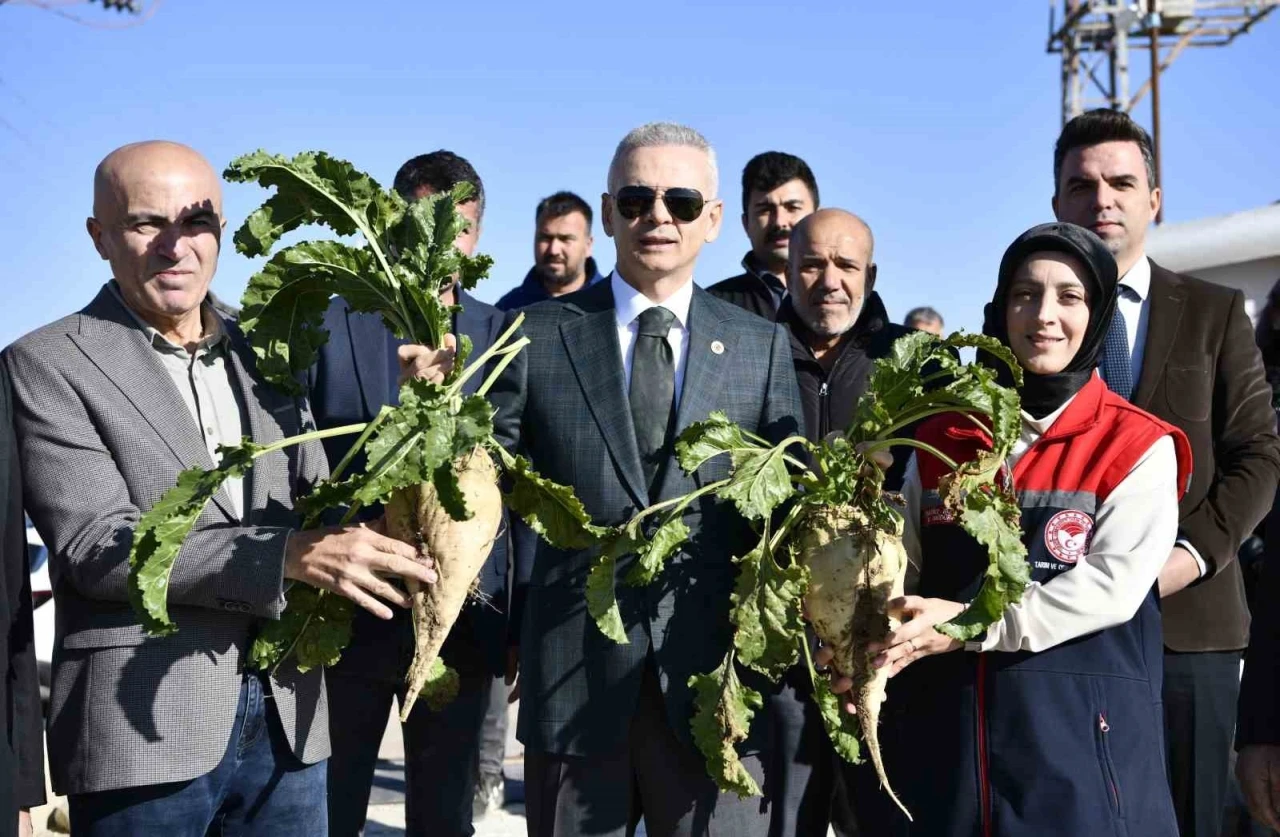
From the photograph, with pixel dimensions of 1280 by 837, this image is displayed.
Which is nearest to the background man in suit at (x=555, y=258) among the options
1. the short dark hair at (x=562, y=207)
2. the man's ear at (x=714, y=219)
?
the short dark hair at (x=562, y=207)

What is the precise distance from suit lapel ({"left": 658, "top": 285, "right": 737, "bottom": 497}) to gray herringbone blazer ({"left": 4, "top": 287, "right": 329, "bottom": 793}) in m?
1.05

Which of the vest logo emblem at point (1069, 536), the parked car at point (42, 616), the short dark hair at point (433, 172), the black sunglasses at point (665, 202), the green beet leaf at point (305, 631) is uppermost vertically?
the short dark hair at point (433, 172)

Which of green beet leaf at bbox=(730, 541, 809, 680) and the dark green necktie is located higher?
→ the dark green necktie

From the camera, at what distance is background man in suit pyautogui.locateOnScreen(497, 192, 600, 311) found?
7.66m

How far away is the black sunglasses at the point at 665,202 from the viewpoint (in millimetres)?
3438

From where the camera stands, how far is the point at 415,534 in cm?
308

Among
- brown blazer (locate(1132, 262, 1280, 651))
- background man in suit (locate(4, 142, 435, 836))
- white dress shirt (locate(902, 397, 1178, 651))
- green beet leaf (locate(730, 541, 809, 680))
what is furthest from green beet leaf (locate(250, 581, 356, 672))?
brown blazer (locate(1132, 262, 1280, 651))

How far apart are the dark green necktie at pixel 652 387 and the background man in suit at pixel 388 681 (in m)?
0.79

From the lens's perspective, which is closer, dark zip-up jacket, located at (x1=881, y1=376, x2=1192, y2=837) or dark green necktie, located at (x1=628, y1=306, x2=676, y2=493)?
dark zip-up jacket, located at (x1=881, y1=376, x2=1192, y2=837)

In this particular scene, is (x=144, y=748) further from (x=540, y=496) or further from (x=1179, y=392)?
(x=1179, y=392)

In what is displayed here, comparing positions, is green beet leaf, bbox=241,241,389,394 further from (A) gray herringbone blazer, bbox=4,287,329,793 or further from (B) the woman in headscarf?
(B) the woman in headscarf

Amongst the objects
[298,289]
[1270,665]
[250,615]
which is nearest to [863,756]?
[1270,665]

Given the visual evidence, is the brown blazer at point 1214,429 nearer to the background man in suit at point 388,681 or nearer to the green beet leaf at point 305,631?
the background man in suit at point 388,681

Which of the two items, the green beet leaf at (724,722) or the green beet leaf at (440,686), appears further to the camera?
the green beet leaf at (440,686)
